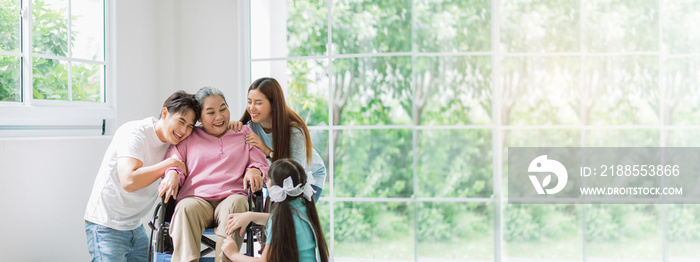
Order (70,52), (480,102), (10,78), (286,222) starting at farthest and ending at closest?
(480,102) < (70,52) < (10,78) < (286,222)

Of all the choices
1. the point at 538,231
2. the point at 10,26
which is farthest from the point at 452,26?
the point at 10,26

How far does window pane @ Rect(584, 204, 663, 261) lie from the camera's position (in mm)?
4297

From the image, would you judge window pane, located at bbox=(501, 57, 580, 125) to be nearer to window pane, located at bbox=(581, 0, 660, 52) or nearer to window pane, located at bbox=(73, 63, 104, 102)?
window pane, located at bbox=(581, 0, 660, 52)

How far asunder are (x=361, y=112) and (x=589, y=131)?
5.04ft

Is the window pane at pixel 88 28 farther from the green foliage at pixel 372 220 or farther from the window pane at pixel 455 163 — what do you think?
the window pane at pixel 455 163

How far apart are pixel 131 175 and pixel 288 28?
180 cm

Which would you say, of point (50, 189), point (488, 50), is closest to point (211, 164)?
point (50, 189)

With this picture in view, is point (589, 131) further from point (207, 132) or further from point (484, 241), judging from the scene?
point (207, 132)

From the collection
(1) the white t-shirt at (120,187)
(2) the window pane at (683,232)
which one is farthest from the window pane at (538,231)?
(1) the white t-shirt at (120,187)

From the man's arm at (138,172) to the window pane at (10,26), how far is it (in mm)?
921

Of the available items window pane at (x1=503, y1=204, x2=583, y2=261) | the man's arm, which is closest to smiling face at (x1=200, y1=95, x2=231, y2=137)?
the man's arm

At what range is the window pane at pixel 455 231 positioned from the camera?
14.2ft

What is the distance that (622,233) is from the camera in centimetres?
433

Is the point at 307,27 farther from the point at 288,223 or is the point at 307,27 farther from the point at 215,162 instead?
the point at 288,223
